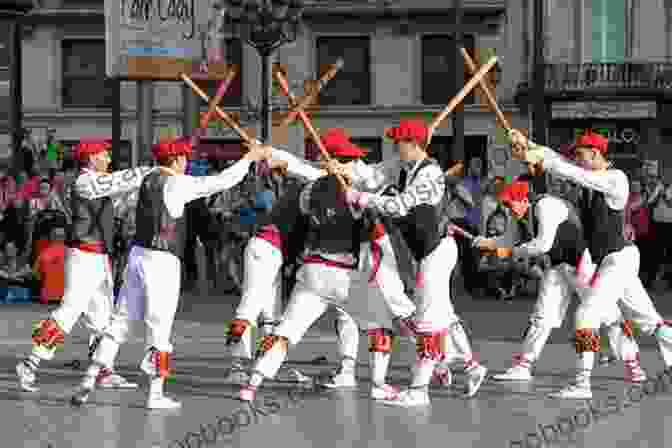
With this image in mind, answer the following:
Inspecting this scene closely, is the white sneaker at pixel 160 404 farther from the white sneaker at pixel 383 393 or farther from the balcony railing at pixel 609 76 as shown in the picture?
the balcony railing at pixel 609 76

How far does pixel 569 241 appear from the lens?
10.9m

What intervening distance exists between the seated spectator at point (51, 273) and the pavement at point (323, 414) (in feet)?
16.5

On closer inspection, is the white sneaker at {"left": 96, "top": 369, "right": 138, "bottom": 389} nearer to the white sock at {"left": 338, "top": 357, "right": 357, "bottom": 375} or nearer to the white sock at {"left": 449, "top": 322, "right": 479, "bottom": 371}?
the white sock at {"left": 338, "top": 357, "right": 357, "bottom": 375}

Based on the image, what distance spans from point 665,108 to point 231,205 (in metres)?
17.4

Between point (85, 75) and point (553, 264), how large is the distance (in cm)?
2621

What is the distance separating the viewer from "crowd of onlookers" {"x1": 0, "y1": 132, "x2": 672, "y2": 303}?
18500 millimetres

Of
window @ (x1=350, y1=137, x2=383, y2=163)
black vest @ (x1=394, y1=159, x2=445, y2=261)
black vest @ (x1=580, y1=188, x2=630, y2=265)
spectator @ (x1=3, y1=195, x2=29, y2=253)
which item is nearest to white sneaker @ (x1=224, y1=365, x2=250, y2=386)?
black vest @ (x1=394, y1=159, x2=445, y2=261)

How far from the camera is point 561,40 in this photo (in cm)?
3447

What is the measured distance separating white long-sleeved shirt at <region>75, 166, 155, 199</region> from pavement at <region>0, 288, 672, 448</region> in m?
1.53

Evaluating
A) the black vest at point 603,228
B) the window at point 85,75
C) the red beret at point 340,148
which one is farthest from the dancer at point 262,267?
the window at point 85,75

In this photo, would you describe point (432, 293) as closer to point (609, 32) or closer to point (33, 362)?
point (33, 362)

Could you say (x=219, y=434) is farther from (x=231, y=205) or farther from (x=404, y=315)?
(x=231, y=205)

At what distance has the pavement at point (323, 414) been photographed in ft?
28.2

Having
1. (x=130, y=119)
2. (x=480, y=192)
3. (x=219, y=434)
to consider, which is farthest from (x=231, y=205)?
(x=130, y=119)
